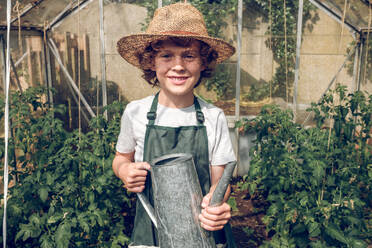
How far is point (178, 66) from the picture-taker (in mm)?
1219

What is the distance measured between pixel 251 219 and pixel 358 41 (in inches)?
92.0

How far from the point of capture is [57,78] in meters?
3.93

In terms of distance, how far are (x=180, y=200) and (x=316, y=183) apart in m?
1.46

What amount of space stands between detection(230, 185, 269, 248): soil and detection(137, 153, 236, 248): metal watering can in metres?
1.79

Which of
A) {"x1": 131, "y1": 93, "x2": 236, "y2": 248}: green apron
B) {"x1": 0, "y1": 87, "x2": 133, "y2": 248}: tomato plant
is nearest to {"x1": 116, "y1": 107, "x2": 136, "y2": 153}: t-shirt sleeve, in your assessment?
{"x1": 131, "y1": 93, "x2": 236, "y2": 248}: green apron

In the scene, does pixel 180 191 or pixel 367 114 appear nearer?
pixel 180 191

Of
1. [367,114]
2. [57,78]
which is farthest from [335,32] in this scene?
[57,78]

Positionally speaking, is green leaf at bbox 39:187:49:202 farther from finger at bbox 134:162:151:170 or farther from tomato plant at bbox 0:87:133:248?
finger at bbox 134:162:151:170

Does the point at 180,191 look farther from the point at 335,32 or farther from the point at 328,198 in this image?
the point at 335,32

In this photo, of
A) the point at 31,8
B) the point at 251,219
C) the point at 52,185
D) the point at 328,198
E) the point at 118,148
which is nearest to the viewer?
the point at 118,148

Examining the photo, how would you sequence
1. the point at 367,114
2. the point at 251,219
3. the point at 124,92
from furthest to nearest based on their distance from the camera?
the point at 124,92 < the point at 251,219 < the point at 367,114

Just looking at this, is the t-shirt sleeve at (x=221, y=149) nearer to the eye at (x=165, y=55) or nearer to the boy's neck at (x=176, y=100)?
the boy's neck at (x=176, y=100)

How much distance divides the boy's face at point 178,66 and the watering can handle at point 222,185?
0.40 metres

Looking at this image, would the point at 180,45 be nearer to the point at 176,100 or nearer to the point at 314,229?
the point at 176,100
